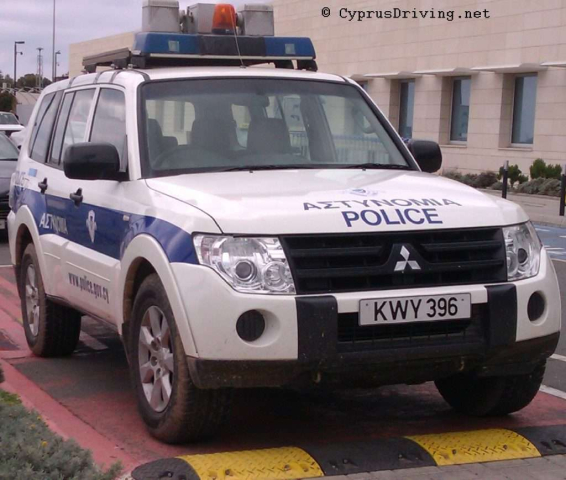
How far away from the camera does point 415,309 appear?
4871 millimetres

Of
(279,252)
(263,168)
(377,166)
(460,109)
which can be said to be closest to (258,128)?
(263,168)

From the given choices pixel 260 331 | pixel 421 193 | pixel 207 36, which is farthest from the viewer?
pixel 207 36

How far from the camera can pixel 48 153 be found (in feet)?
24.1

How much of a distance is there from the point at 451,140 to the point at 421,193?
2988cm

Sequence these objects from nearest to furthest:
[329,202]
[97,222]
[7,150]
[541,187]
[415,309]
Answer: [415,309]
[329,202]
[97,222]
[7,150]
[541,187]

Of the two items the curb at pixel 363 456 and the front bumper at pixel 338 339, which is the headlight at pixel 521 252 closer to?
the front bumper at pixel 338 339

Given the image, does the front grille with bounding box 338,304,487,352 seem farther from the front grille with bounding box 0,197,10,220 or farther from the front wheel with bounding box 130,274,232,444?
the front grille with bounding box 0,197,10,220

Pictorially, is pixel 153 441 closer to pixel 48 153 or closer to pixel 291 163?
pixel 291 163

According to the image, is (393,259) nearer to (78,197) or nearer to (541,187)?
(78,197)

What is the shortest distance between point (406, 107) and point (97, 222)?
32.1 m

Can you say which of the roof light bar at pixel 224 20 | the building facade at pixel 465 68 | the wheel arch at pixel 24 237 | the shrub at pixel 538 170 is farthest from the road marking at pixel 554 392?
the building facade at pixel 465 68

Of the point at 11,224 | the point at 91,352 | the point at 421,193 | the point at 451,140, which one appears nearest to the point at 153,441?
the point at 421,193

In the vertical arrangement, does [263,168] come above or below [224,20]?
below

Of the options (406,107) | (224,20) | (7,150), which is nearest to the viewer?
(224,20)
